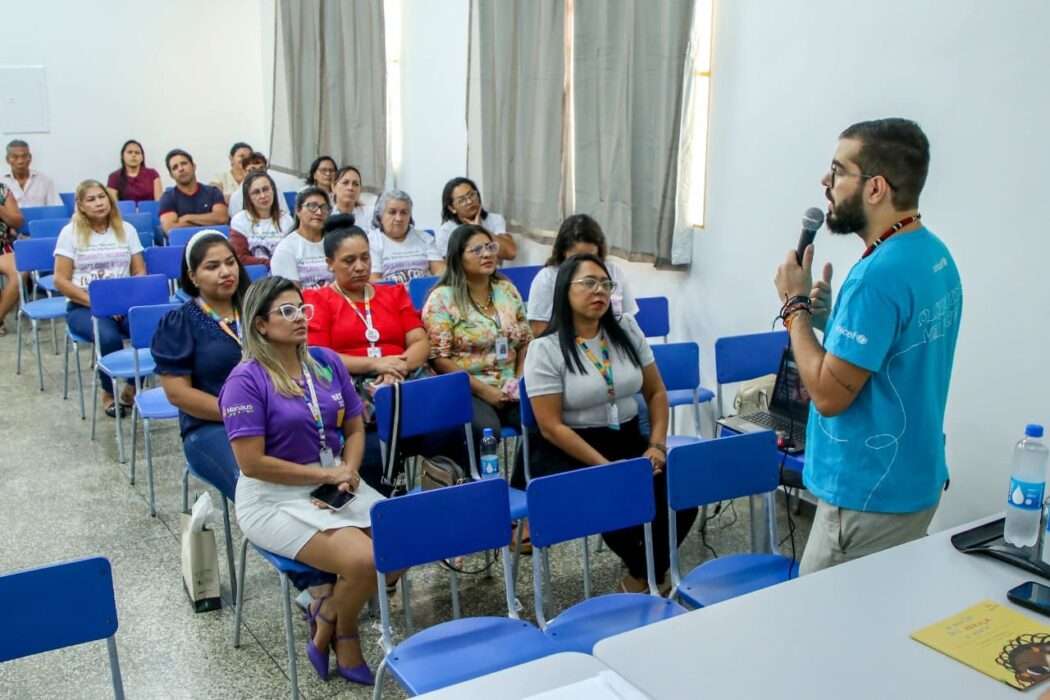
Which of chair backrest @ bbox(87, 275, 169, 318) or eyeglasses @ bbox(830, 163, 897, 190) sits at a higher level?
eyeglasses @ bbox(830, 163, 897, 190)

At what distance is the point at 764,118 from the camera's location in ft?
13.8

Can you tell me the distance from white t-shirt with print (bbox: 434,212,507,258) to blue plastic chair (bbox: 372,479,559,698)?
309 centimetres

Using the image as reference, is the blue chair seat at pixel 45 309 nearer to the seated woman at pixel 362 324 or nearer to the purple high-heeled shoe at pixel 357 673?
the seated woman at pixel 362 324

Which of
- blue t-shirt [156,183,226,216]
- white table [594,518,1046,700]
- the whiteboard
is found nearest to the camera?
white table [594,518,1046,700]

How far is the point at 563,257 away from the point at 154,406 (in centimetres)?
191

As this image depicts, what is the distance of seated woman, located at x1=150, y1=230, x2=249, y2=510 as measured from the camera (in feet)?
11.2

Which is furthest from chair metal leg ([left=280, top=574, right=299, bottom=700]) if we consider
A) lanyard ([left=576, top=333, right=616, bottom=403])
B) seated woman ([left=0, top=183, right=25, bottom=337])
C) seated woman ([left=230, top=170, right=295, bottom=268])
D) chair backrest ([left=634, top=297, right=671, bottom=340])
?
seated woman ([left=0, top=183, right=25, bottom=337])

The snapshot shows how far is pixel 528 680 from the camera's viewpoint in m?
1.73

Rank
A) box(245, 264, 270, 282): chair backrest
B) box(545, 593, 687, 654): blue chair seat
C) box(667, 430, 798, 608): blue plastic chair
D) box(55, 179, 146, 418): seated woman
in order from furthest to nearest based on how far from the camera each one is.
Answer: box(245, 264, 270, 282): chair backrest < box(55, 179, 146, 418): seated woman < box(667, 430, 798, 608): blue plastic chair < box(545, 593, 687, 654): blue chair seat

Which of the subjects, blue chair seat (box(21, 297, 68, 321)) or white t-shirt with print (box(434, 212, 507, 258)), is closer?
white t-shirt with print (box(434, 212, 507, 258))

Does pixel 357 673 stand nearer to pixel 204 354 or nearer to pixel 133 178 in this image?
pixel 204 354

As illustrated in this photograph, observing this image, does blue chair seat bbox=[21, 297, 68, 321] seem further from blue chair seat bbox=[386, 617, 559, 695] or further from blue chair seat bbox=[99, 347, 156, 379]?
blue chair seat bbox=[386, 617, 559, 695]

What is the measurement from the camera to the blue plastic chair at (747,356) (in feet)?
13.4

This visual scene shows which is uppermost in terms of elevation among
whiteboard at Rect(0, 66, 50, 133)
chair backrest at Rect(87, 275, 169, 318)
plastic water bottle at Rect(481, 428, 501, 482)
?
whiteboard at Rect(0, 66, 50, 133)
